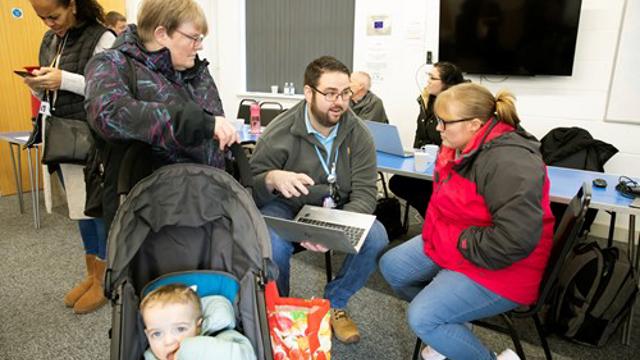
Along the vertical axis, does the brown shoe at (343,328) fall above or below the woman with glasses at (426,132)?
below

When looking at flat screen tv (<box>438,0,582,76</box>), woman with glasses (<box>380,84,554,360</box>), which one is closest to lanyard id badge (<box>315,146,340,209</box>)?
woman with glasses (<box>380,84,554,360</box>)

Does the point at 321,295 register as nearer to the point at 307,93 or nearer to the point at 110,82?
the point at 307,93

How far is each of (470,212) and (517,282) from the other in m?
0.26

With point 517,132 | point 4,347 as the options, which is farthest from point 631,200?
point 4,347

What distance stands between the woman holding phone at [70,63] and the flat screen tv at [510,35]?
2.91 metres

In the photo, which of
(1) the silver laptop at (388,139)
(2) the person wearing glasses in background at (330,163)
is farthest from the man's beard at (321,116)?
(1) the silver laptop at (388,139)

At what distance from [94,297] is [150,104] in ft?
4.56

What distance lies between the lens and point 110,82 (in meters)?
1.23

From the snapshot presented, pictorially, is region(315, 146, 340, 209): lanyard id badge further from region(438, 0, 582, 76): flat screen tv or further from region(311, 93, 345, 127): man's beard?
region(438, 0, 582, 76): flat screen tv

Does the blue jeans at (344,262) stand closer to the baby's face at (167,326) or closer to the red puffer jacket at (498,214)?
the red puffer jacket at (498,214)

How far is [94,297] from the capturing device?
213 centimetres

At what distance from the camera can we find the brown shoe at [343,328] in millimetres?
1919

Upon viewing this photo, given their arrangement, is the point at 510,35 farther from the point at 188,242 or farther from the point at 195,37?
the point at 188,242

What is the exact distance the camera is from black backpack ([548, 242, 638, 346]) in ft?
6.08
